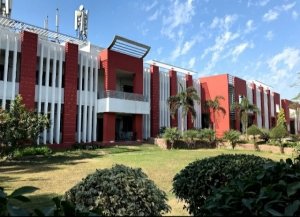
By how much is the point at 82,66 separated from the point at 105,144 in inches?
270

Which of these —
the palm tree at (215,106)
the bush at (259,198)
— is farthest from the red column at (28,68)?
the palm tree at (215,106)

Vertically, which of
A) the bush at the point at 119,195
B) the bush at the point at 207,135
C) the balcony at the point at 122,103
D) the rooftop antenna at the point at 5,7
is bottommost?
the bush at the point at 119,195

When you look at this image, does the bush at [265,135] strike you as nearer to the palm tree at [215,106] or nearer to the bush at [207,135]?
the bush at [207,135]

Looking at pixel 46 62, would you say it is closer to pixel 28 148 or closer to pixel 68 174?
pixel 28 148

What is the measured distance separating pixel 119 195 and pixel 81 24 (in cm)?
3040

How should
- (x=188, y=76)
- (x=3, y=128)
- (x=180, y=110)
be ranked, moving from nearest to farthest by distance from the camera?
(x=3, y=128) → (x=180, y=110) → (x=188, y=76)

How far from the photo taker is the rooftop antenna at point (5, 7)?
86.6 ft

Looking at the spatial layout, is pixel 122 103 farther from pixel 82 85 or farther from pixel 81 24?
pixel 81 24

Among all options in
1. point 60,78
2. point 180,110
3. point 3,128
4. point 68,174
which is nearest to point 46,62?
point 60,78

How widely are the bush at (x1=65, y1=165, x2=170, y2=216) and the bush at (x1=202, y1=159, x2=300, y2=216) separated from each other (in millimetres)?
805

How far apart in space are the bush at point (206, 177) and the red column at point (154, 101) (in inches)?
1033

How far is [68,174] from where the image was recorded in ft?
40.2

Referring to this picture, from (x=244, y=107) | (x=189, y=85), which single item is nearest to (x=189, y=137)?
(x=189, y=85)

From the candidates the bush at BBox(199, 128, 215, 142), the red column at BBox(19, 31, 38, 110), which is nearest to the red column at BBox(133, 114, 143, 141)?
the bush at BBox(199, 128, 215, 142)
